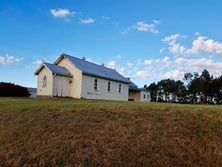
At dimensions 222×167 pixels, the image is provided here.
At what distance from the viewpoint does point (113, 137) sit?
9.06 m

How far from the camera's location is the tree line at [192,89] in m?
59.2

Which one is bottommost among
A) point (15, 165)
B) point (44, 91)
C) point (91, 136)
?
point (15, 165)

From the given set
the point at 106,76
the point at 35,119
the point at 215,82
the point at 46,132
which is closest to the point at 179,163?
the point at 46,132

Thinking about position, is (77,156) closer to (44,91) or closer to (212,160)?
(212,160)

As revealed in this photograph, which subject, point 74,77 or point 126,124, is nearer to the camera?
point 126,124

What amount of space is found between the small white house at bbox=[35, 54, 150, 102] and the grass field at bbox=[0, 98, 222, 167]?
17.3 m

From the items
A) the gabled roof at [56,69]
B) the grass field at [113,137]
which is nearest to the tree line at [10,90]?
the gabled roof at [56,69]

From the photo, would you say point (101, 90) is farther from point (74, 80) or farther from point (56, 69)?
point (56, 69)

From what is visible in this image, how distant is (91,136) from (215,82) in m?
53.7

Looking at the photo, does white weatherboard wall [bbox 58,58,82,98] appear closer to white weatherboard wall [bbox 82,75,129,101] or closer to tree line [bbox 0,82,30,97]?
white weatherboard wall [bbox 82,75,129,101]

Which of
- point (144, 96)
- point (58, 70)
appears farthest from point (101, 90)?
point (144, 96)

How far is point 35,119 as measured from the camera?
36.0 ft

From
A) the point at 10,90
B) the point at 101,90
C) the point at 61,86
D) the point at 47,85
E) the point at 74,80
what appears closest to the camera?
the point at 47,85

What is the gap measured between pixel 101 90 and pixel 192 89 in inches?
1627
